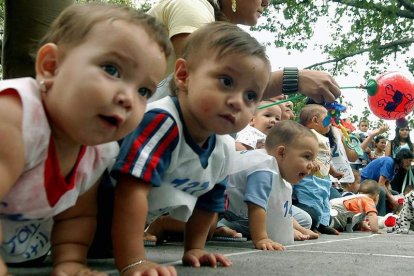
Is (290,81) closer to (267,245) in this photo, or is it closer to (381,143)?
(267,245)

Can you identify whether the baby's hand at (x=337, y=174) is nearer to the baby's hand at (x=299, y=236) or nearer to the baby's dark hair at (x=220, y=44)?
the baby's hand at (x=299, y=236)

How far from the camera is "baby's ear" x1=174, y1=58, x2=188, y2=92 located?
170cm

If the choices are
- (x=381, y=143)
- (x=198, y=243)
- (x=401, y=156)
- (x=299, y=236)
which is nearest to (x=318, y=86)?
(x=198, y=243)

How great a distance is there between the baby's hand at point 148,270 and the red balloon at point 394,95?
3.99m

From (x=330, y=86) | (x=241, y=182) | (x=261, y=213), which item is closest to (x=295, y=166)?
(x=241, y=182)

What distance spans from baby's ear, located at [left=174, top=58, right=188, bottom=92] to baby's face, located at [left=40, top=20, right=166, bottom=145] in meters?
0.46

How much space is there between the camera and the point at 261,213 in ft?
8.08

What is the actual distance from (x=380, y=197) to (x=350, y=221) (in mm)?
2105

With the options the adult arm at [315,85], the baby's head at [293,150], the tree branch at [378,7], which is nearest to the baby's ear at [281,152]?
the baby's head at [293,150]

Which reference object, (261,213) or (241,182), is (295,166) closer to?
(241,182)

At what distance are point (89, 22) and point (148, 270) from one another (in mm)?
552

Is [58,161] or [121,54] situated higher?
[121,54]

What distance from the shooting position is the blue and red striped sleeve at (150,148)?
1430 millimetres

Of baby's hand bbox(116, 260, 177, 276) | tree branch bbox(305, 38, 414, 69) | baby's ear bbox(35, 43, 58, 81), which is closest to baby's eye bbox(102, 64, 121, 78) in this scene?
baby's ear bbox(35, 43, 58, 81)
